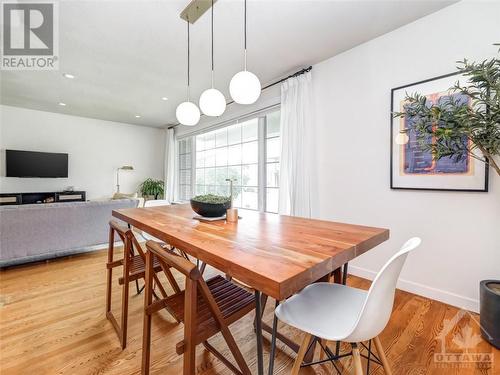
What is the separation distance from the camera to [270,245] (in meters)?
1.02

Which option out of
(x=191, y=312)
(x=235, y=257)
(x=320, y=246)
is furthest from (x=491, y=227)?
(x=191, y=312)

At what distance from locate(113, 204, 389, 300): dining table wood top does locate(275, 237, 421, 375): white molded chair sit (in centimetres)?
17

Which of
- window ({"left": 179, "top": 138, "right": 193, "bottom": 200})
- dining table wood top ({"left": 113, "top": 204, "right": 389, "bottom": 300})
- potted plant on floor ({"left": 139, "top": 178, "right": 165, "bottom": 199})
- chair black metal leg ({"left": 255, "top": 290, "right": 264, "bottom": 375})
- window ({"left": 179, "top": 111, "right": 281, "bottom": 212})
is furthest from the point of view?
potted plant on floor ({"left": 139, "top": 178, "right": 165, "bottom": 199})

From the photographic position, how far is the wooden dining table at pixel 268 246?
0.73 m

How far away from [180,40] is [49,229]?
2.62 metres

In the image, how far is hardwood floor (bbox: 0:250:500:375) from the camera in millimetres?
1338

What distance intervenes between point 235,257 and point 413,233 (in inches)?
80.2

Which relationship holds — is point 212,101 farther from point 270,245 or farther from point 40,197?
point 40,197

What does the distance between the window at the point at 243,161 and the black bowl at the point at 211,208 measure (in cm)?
187

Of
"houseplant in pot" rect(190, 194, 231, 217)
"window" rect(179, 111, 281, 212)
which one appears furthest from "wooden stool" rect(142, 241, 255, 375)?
"window" rect(179, 111, 281, 212)
